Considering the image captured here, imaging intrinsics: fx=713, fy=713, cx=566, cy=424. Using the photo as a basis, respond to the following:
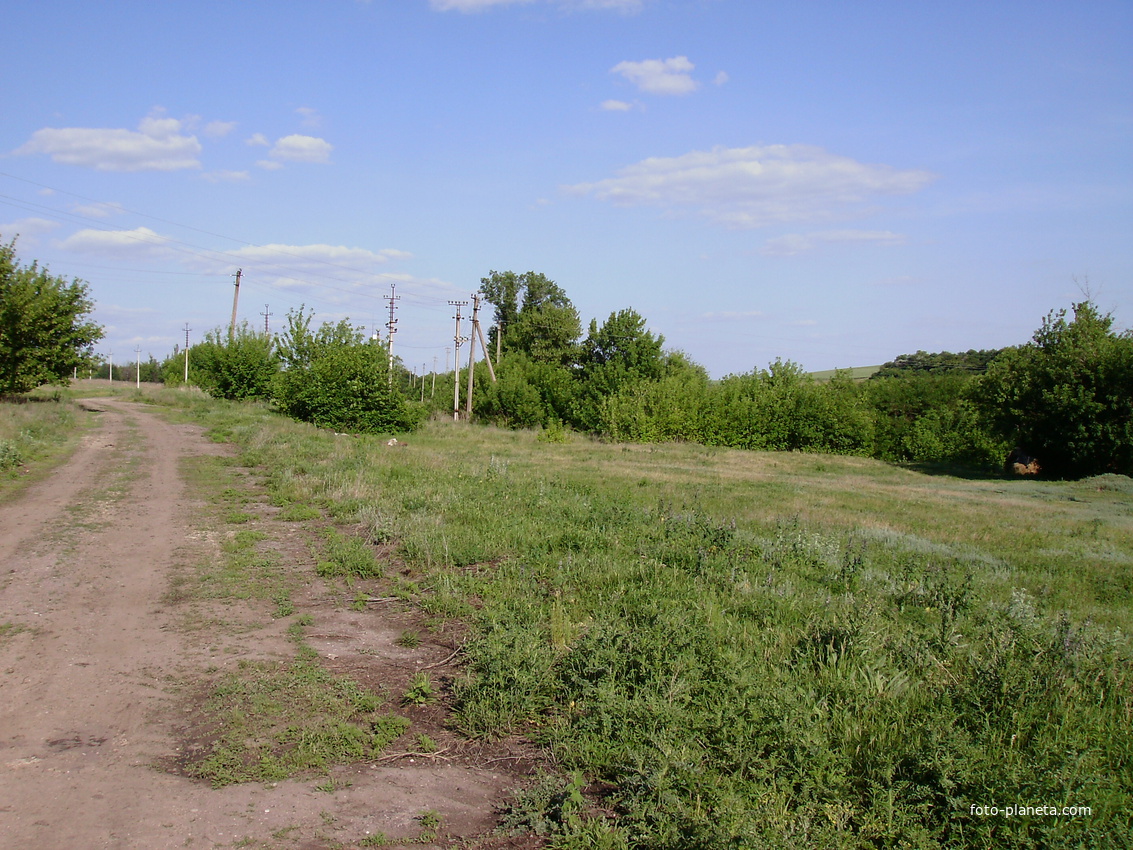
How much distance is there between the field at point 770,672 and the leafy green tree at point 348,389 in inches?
700

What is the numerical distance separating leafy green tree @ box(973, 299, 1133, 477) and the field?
18.0 meters

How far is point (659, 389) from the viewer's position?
136ft

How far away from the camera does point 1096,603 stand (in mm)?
8273

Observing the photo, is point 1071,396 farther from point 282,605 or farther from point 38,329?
point 38,329

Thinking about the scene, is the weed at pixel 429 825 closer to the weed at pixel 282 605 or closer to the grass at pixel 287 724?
the grass at pixel 287 724

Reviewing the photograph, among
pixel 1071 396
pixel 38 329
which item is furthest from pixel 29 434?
pixel 1071 396

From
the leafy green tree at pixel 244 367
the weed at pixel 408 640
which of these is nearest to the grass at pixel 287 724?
the weed at pixel 408 640

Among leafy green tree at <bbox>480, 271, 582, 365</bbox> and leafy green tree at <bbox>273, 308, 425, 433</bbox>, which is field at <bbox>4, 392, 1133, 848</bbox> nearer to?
leafy green tree at <bbox>273, 308, 425, 433</bbox>

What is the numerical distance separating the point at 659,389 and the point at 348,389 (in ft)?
61.9

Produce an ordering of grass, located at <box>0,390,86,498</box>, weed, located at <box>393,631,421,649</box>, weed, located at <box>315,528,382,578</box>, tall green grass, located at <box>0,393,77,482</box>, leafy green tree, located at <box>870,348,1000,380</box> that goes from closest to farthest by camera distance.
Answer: weed, located at <box>393,631,421,649</box>, weed, located at <box>315,528,382,578</box>, grass, located at <box>0,390,86,498</box>, tall green grass, located at <box>0,393,77,482</box>, leafy green tree, located at <box>870,348,1000,380</box>

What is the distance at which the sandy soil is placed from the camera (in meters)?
3.40

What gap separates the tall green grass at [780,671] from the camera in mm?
3471

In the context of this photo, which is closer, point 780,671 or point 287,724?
point 287,724

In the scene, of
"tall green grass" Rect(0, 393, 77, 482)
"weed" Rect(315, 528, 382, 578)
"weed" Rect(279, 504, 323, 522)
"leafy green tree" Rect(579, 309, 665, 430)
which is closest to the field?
"weed" Rect(279, 504, 323, 522)
